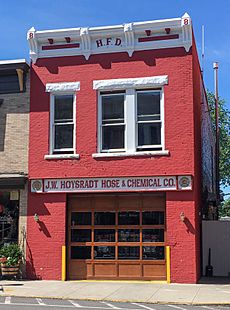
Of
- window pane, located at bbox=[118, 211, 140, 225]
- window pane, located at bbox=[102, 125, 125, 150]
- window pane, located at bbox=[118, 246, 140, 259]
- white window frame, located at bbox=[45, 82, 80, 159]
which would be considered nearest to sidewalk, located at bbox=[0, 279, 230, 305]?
window pane, located at bbox=[118, 246, 140, 259]

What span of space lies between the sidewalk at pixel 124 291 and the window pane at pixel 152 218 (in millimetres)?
1992

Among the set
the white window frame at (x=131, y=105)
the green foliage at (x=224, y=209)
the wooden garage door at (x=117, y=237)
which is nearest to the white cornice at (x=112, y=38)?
the white window frame at (x=131, y=105)

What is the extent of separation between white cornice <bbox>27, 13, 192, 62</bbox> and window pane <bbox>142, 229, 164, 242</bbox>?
6.03m

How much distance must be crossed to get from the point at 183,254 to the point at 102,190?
338cm

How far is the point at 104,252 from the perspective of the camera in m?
16.8

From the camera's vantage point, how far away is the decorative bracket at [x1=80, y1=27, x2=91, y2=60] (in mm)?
17156

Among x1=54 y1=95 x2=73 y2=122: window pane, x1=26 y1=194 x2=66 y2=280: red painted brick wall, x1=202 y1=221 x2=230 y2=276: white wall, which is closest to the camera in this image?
x1=26 y1=194 x2=66 y2=280: red painted brick wall

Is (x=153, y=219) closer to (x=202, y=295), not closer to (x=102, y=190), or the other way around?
(x=102, y=190)

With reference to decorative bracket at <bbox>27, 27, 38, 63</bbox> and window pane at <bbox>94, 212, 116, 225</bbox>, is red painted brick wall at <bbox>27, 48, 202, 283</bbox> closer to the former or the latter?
decorative bracket at <bbox>27, 27, 38, 63</bbox>

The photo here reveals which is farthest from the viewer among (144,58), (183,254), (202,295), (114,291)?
(144,58)

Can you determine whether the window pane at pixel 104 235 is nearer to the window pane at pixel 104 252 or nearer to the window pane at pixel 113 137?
the window pane at pixel 104 252

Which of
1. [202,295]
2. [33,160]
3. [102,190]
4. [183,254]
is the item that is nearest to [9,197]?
[33,160]

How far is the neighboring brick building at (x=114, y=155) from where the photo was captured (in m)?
16.3

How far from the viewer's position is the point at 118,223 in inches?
663
